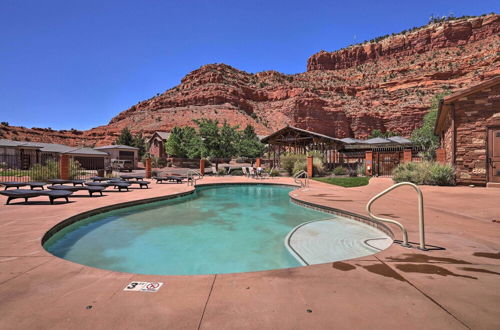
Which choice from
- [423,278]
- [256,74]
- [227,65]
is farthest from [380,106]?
[423,278]

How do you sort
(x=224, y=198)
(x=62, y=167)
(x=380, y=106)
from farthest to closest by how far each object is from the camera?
1. (x=380, y=106)
2. (x=62, y=167)
3. (x=224, y=198)

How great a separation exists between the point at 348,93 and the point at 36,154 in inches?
2760

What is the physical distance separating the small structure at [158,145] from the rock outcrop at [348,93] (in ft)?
54.8

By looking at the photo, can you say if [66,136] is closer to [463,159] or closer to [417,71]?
[463,159]

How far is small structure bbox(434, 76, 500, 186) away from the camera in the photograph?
31.4 ft

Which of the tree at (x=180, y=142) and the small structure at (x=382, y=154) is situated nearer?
the small structure at (x=382, y=154)

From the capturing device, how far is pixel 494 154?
376 inches

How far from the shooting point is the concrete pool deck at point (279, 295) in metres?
1.69

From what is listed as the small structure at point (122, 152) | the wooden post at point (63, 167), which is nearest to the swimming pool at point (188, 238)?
the wooden post at point (63, 167)

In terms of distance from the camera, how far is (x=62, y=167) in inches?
538

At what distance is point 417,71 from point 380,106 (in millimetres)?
15161

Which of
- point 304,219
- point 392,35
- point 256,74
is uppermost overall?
point 392,35

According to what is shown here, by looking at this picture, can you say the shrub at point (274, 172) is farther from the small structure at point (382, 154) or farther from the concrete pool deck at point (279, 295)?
the concrete pool deck at point (279, 295)

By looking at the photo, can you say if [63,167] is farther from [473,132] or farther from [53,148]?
[53,148]
